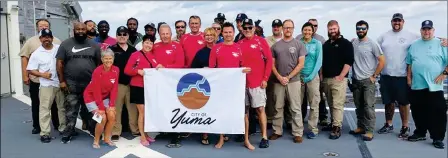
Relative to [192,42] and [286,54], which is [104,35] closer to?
[192,42]

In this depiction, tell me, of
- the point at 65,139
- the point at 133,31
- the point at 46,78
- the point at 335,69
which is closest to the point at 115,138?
the point at 65,139

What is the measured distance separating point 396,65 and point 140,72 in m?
3.25

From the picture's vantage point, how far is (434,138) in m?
5.08

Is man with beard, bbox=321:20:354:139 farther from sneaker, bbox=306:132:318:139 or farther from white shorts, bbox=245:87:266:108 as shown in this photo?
white shorts, bbox=245:87:266:108

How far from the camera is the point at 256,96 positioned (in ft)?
16.0

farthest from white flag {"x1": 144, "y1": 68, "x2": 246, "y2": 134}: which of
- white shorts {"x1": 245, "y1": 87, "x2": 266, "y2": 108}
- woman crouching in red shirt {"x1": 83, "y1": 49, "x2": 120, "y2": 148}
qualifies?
woman crouching in red shirt {"x1": 83, "y1": 49, "x2": 120, "y2": 148}

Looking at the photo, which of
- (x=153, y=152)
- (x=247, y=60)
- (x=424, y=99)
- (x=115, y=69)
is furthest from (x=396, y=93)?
(x=115, y=69)

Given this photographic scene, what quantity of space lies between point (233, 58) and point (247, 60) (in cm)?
16

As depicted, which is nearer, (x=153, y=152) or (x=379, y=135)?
(x=153, y=152)

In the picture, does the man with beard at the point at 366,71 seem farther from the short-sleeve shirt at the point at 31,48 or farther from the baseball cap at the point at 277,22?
the short-sleeve shirt at the point at 31,48

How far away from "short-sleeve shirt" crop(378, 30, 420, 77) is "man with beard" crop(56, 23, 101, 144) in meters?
3.67

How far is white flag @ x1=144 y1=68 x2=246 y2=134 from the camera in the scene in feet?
16.0

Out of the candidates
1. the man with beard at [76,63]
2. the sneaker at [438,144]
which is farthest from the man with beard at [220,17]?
the sneaker at [438,144]

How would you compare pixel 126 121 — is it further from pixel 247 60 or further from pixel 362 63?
pixel 362 63
